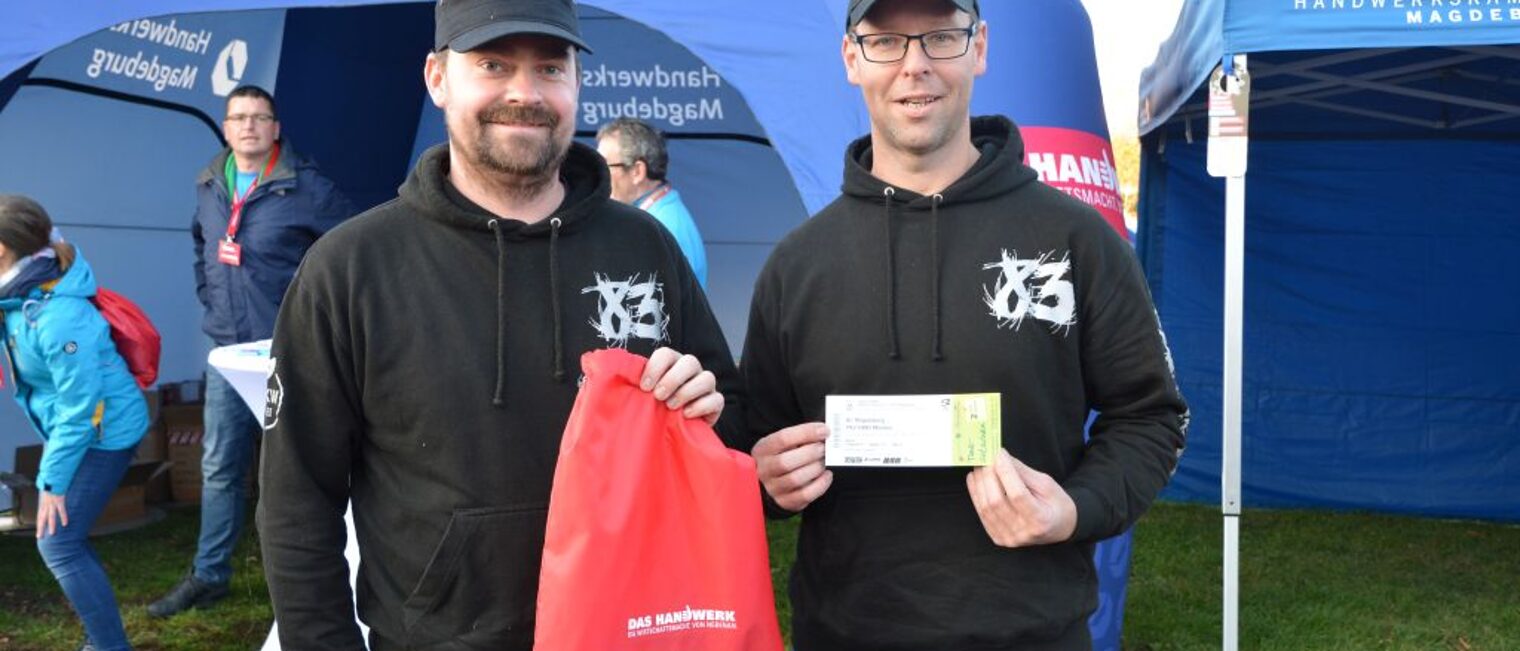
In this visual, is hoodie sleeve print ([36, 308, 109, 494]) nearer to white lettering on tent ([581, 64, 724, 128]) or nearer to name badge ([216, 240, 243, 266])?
name badge ([216, 240, 243, 266])

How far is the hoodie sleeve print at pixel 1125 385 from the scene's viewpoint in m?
1.79

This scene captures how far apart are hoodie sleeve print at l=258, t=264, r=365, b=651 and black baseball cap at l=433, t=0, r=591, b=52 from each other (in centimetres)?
34

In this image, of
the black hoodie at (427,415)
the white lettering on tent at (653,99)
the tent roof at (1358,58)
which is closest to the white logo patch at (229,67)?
the white lettering on tent at (653,99)

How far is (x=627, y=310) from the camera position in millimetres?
1750

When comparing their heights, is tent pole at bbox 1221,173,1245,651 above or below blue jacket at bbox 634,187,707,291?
below

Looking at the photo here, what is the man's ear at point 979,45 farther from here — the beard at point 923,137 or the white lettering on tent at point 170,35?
the white lettering on tent at point 170,35

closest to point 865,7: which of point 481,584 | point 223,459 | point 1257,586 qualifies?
point 481,584

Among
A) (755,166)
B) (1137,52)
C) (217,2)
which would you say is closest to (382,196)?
(755,166)

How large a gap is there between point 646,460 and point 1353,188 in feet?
21.0

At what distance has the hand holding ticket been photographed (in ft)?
5.48

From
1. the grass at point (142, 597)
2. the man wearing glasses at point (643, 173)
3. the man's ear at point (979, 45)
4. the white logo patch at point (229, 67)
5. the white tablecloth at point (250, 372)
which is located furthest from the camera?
the white logo patch at point (229, 67)

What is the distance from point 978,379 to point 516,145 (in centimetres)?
65

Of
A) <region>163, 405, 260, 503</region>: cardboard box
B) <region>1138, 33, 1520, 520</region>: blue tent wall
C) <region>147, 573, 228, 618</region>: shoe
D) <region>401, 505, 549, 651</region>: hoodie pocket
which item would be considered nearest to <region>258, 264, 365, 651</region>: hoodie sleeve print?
<region>401, 505, 549, 651</region>: hoodie pocket

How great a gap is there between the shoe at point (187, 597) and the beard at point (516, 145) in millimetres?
3892
